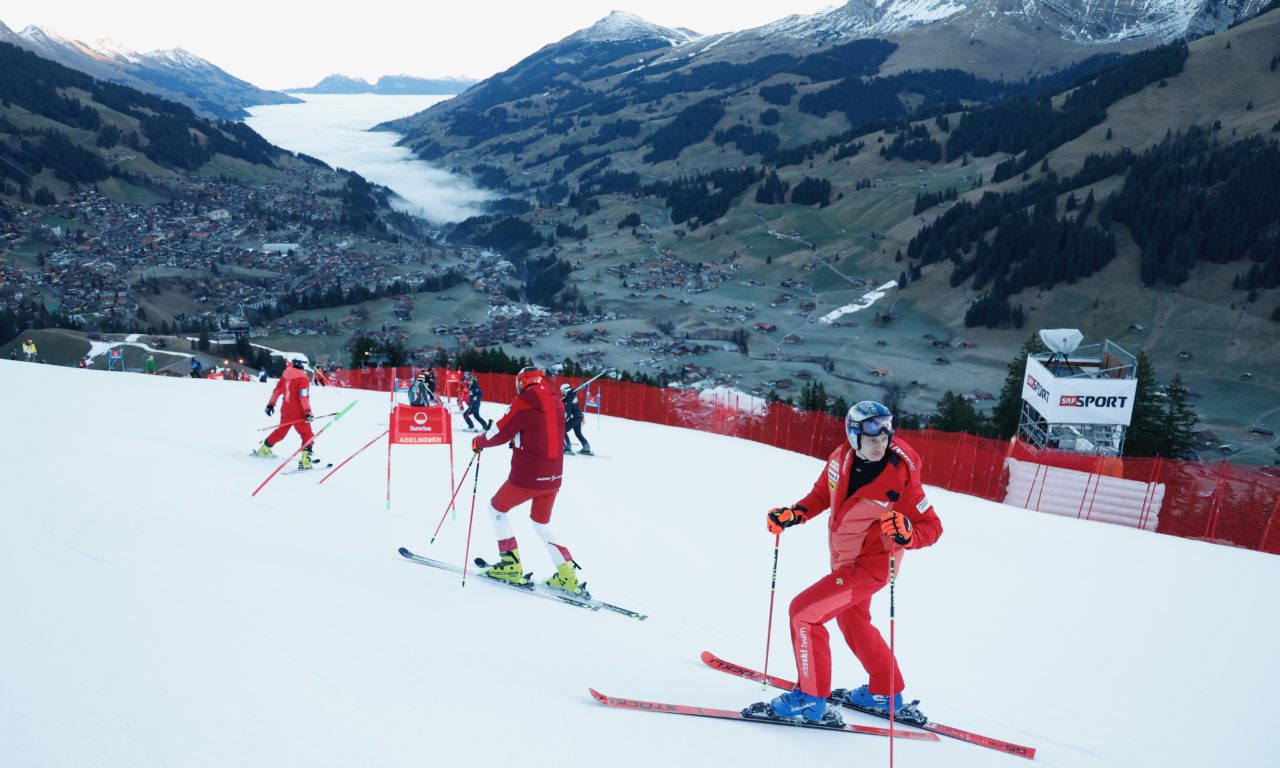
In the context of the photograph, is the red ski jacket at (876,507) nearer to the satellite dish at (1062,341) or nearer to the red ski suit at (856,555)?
the red ski suit at (856,555)

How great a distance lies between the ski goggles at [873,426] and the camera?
4441mm

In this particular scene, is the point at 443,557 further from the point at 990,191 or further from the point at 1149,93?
the point at 1149,93

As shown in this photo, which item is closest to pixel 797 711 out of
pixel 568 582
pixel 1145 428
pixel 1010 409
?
pixel 568 582

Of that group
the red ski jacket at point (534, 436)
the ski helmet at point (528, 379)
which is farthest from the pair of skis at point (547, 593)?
the ski helmet at point (528, 379)

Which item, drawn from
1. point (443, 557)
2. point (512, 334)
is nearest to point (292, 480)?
point (443, 557)

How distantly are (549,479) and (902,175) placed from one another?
483ft

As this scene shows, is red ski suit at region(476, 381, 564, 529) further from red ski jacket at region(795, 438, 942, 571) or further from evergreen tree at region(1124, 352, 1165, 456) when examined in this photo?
evergreen tree at region(1124, 352, 1165, 456)

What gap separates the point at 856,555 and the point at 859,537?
12cm

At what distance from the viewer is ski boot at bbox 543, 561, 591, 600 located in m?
7.11

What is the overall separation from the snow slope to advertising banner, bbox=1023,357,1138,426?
1196 cm

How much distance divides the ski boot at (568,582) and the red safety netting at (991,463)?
8.51 metres

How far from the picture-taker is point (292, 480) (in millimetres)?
10070

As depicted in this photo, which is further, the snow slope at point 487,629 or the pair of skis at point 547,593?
the pair of skis at point 547,593

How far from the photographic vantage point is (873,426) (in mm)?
4453
